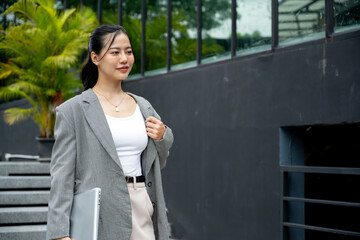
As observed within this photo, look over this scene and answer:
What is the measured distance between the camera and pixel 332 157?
11.2 metres

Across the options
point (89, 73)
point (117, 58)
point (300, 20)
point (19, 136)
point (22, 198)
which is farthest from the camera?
point (19, 136)

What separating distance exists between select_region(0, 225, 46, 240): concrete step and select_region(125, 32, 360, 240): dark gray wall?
2.46 m

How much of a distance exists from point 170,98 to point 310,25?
3232 millimetres

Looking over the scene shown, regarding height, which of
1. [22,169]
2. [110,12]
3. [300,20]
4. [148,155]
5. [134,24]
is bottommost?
[22,169]

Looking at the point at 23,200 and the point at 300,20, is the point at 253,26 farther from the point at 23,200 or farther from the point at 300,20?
the point at 23,200

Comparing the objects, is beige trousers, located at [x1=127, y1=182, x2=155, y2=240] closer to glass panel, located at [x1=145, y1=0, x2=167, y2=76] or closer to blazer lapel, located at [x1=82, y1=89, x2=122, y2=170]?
blazer lapel, located at [x1=82, y1=89, x2=122, y2=170]

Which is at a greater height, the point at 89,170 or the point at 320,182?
the point at 89,170

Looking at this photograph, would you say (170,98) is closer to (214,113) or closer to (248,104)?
(214,113)

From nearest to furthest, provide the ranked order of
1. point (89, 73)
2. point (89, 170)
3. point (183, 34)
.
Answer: point (89, 170), point (89, 73), point (183, 34)

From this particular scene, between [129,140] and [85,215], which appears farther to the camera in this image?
[129,140]

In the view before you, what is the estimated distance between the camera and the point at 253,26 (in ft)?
24.8

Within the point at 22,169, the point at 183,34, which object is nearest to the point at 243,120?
the point at 183,34

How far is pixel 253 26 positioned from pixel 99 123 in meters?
5.37

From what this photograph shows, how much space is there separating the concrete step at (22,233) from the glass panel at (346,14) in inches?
166
